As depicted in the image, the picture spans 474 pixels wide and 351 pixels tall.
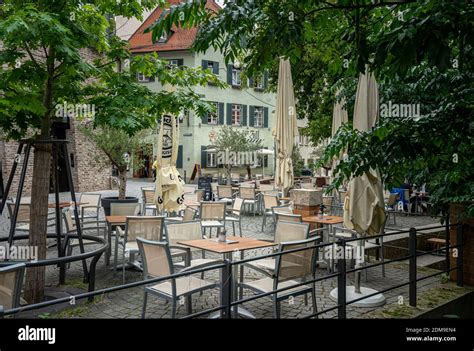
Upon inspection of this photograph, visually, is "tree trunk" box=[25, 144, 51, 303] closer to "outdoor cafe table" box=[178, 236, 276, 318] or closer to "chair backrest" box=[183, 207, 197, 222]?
"outdoor cafe table" box=[178, 236, 276, 318]

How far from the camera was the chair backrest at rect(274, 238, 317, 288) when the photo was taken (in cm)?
552

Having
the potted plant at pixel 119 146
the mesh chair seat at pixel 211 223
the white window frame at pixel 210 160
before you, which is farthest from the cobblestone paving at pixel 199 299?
the white window frame at pixel 210 160

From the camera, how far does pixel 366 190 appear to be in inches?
254

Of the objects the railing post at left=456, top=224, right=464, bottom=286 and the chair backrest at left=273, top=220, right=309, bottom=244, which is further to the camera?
the railing post at left=456, top=224, right=464, bottom=286

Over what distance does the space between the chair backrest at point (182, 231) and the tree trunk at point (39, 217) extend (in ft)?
5.65

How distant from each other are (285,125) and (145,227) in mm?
4354

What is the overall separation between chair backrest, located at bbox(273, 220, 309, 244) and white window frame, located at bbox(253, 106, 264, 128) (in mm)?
34746

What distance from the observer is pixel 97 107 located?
6684mm

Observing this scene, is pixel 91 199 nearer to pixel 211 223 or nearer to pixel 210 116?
pixel 211 223

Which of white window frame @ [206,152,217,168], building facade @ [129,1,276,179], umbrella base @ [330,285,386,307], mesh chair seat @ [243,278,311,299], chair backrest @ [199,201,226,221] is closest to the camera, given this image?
mesh chair seat @ [243,278,311,299]

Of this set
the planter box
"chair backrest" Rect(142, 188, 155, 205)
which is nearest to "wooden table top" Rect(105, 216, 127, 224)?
the planter box

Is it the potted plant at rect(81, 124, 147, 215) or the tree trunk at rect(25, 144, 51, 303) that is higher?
the potted plant at rect(81, 124, 147, 215)
